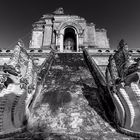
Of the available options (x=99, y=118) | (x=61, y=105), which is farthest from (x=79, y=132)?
(x=61, y=105)

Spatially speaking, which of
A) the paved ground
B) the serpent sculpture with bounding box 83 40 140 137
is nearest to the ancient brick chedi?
the paved ground

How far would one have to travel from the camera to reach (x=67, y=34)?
73.7ft

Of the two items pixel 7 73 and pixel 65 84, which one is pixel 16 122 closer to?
pixel 7 73

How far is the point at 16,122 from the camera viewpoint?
15.8 feet

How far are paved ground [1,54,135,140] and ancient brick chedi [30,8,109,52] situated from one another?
1023cm

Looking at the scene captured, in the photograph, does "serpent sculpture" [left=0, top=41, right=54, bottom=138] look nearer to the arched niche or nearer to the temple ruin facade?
the temple ruin facade

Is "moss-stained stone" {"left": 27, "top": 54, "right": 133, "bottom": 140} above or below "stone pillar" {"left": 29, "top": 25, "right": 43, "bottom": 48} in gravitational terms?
below

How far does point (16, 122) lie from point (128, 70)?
16.7 feet

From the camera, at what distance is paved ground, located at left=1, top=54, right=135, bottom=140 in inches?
179

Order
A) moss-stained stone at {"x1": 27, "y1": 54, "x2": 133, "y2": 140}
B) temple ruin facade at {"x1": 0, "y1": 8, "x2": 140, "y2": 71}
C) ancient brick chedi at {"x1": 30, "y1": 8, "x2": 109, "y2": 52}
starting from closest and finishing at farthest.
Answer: moss-stained stone at {"x1": 27, "y1": 54, "x2": 133, "y2": 140} < temple ruin facade at {"x1": 0, "y1": 8, "x2": 140, "y2": 71} < ancient brick chedi at {"x1": 30, "y1": 8, "x2": 109, "y2": 52}

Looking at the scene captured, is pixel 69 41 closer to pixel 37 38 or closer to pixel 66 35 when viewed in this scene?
pixel 66 35

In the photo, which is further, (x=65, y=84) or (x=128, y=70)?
(x=65, y=84)

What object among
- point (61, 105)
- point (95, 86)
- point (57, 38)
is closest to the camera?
point (61, 105)

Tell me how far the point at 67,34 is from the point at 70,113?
18.7 meters
